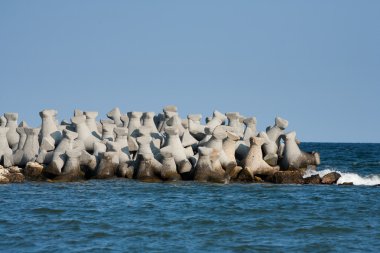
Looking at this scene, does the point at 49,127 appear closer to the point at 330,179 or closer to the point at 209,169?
the point at 209,169

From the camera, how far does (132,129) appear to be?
93.0 ft

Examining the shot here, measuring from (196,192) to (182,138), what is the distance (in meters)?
4.33

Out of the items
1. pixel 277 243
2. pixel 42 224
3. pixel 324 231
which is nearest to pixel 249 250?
pixel 277 243

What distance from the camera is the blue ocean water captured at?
15938mm

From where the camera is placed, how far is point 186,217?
18.9m

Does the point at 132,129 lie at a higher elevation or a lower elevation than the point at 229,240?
higher

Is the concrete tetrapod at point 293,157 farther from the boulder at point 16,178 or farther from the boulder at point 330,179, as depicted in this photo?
the boulder at point 16,178

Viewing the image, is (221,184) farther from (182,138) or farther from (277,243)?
(277,243)

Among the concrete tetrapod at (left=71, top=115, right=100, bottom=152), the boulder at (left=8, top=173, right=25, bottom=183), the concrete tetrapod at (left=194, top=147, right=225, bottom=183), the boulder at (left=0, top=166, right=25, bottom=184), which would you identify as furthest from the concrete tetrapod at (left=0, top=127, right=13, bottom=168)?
the concrete tetrapod at (left=194, top=147, right=225, bottom=183)

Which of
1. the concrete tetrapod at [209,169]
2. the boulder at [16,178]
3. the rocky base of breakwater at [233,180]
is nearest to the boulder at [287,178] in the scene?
the rocky base of breakwater at [233,180]

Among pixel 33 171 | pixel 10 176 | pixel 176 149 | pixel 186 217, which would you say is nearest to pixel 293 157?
pixel 176 149

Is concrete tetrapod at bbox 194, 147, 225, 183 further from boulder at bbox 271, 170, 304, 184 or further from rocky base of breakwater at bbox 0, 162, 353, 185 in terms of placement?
boulder at bbox 271, 170, 304, 184

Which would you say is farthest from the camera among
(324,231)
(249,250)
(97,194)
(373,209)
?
(97,194)

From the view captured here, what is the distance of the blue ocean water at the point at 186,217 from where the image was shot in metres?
15.9
